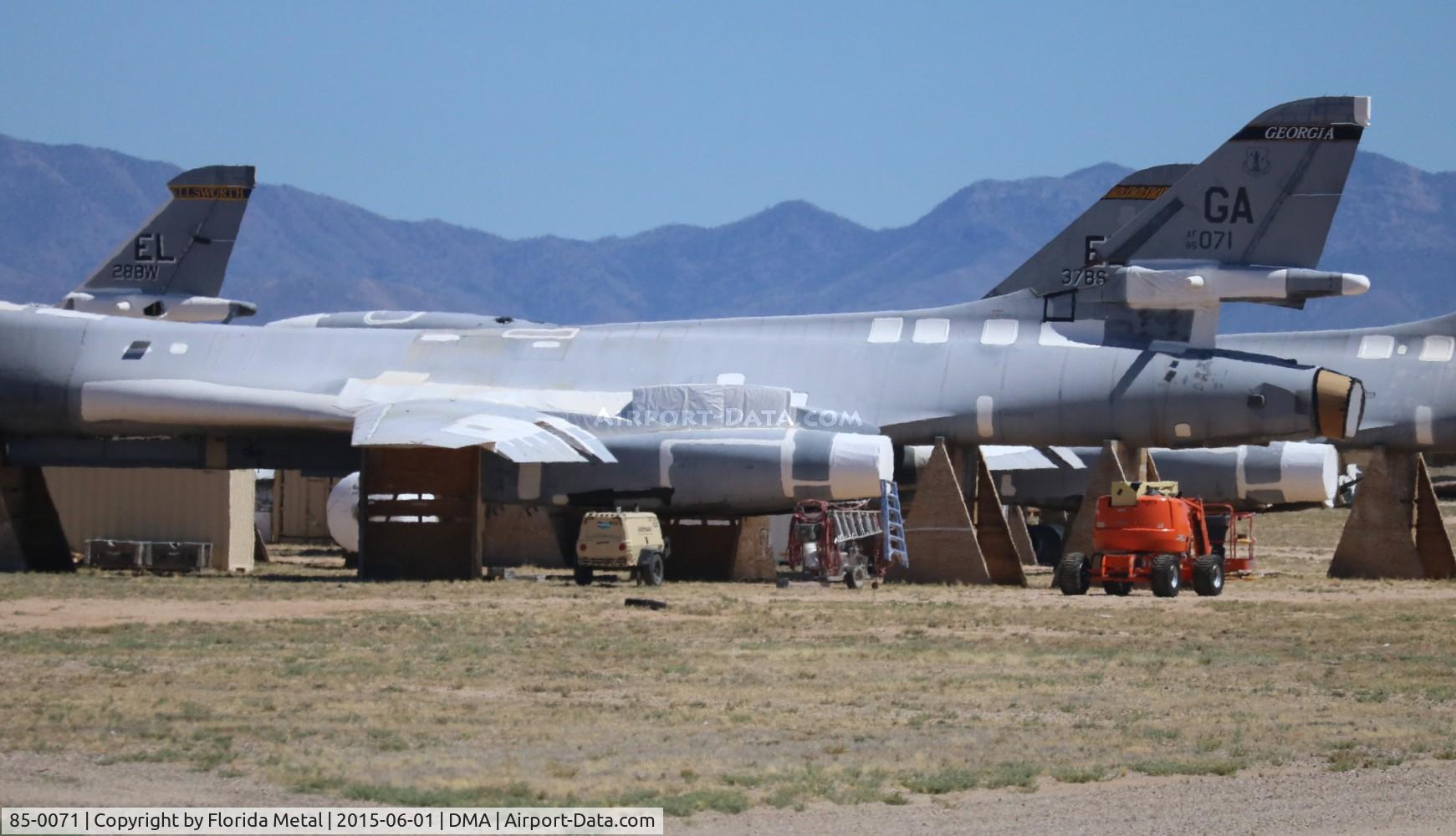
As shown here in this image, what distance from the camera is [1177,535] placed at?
80.4 ft

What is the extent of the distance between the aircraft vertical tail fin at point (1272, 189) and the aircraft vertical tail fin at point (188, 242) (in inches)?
1180

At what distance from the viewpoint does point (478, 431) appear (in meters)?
25.8

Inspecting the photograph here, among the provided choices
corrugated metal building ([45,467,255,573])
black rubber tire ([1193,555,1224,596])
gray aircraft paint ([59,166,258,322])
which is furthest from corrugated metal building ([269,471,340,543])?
black rubber tire ([1193,555,1224,596])

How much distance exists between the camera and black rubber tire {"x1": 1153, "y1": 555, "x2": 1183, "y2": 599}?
23828 mm

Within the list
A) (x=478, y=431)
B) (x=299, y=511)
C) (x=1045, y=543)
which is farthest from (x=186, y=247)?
(x=478, y=431)

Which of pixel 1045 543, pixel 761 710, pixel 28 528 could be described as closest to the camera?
pixel 761 710

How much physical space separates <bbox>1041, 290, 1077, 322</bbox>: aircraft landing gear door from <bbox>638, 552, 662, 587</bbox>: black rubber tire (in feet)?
21.8

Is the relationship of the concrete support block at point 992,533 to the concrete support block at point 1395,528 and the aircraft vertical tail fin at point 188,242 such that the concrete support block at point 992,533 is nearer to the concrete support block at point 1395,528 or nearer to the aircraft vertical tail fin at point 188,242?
the concrete support block at point 1395,528

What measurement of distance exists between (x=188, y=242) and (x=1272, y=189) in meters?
32.2

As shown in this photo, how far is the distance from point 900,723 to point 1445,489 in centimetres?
6356

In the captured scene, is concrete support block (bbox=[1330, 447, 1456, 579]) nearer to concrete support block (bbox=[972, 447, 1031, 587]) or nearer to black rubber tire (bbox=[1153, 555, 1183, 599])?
concrete support block (bbox=[972, 447, 1031, 587])

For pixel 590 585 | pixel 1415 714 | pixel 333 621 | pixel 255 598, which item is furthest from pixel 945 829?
pixel 590 585

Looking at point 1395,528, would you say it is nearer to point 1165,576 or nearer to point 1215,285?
point 1215,285

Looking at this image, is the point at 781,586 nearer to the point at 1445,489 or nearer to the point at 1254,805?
the point at 1254,805
